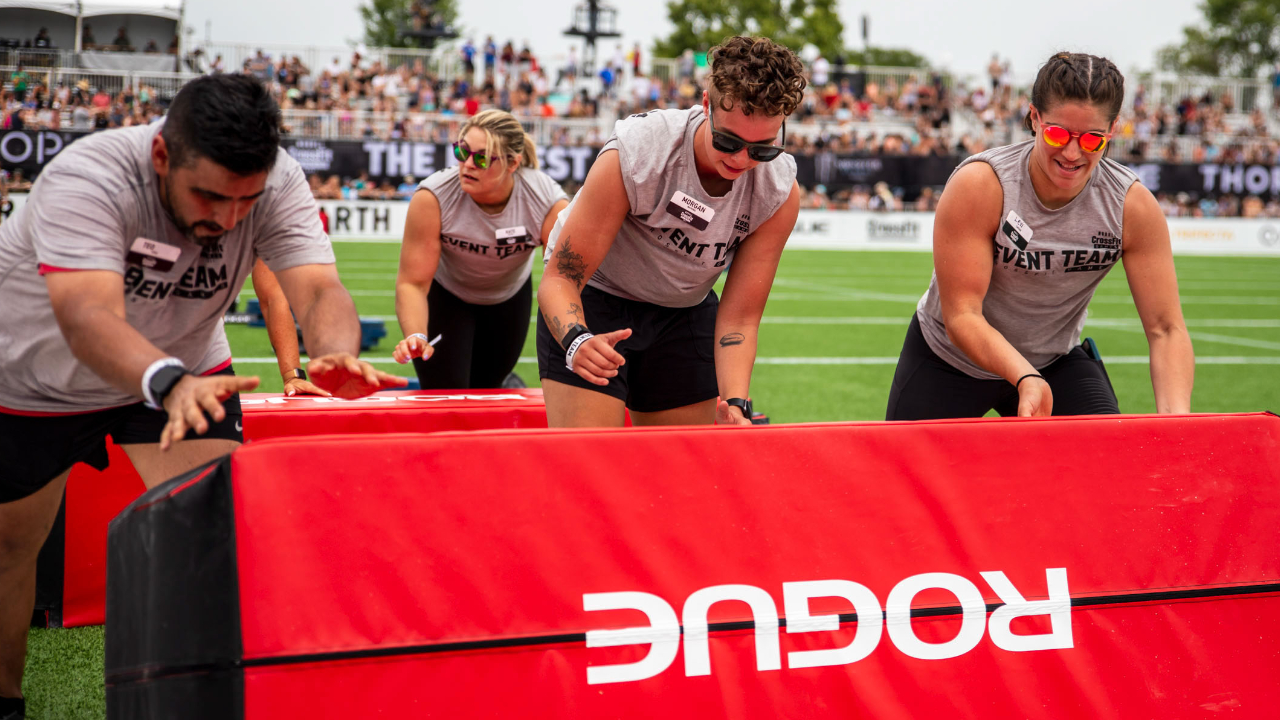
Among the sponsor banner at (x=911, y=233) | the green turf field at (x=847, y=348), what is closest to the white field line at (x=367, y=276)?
the green turf field at (x=847, y=348)

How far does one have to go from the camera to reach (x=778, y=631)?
98.3 inches

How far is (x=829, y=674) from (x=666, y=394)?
4.89 ft

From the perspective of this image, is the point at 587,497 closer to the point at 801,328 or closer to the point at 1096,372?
the point at 1096,372

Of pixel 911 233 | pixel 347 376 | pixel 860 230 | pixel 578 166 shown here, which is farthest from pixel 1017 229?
pixel 911 233

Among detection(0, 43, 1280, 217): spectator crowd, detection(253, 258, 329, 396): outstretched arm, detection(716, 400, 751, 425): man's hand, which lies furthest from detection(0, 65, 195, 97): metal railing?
detection(716, 400, 751, 425): man's hand

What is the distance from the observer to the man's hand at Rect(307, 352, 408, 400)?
248 centimetres

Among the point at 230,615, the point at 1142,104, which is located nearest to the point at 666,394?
the point at 230,615

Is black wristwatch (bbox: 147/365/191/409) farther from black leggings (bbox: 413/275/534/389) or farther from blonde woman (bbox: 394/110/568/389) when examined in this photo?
black leggings (bbox: 413/275/534/389)

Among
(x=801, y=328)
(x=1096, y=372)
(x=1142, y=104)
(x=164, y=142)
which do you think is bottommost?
(x=801, y=328)

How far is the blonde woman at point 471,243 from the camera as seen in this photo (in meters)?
4.77

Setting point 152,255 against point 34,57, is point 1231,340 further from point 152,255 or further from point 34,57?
point 34,57

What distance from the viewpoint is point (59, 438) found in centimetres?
284

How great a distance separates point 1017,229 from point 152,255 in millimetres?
2725

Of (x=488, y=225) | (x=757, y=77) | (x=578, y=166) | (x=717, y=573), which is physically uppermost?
(x=578, y=166)
